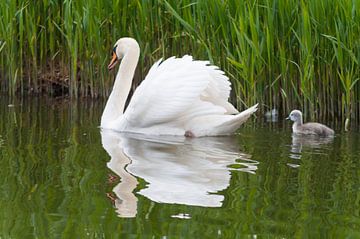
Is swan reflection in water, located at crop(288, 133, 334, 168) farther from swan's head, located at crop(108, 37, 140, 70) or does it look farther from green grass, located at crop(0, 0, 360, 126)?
swan's head, located at crop(108, 37, 140, 70)

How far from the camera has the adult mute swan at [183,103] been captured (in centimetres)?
962

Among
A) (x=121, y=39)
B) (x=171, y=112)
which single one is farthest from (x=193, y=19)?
(x=171, y=112)

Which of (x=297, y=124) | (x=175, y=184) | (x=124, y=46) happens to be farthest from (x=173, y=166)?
(x=124, y=46)

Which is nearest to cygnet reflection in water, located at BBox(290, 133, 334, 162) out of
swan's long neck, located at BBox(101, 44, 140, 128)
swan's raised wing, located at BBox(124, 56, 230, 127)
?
swan's raised wing, located at BBox(124, 56, 230, 127)

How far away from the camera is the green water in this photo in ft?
19.2

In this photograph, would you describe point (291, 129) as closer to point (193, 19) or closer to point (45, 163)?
point (193, 19)

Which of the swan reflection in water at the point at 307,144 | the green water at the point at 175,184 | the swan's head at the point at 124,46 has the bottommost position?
the green water at the point at 175,184

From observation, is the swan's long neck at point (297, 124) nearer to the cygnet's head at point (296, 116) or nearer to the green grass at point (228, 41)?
the cygnet's head at point (296, 116)

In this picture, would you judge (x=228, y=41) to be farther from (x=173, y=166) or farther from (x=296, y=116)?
(x=173, y=166)

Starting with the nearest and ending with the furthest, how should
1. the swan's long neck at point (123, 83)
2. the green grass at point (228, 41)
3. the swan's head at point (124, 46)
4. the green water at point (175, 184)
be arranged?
the green water at point (175, 184), the green grass at point (228, 41), the swan's long neck at point (123, 83), the swan's head at point (124, 46)

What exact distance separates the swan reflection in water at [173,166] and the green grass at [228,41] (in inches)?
55.4

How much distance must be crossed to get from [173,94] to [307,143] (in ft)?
4.60

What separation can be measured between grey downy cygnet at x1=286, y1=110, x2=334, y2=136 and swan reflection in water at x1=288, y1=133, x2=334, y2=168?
0.05 metres

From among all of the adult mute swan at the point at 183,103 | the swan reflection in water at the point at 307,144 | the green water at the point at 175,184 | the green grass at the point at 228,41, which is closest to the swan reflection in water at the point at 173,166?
the green water at the point at 175,184
